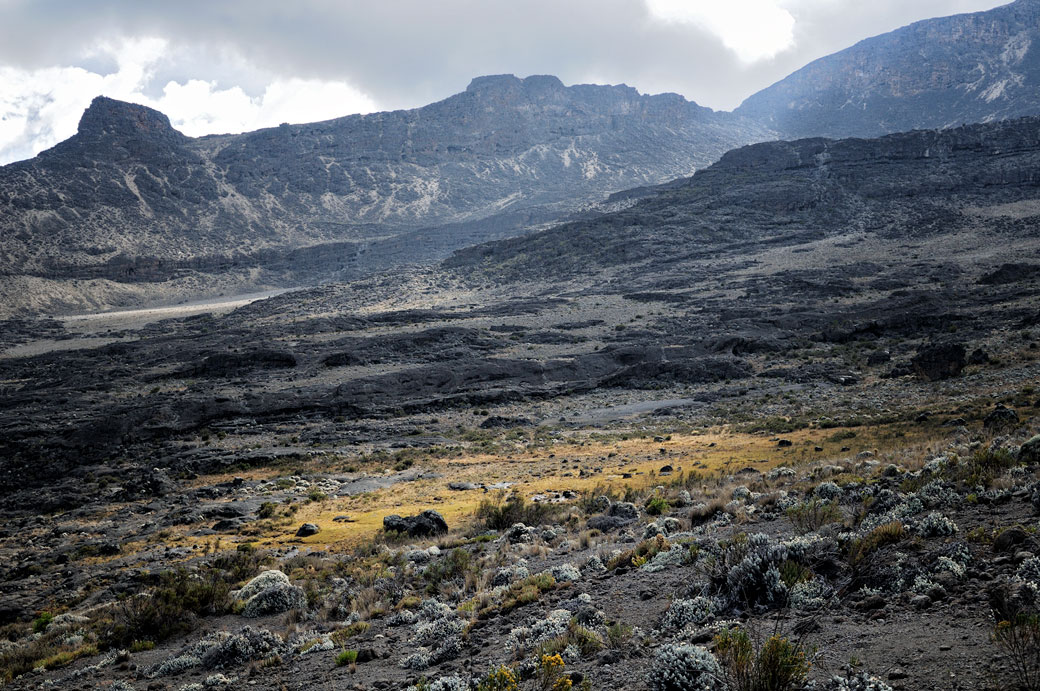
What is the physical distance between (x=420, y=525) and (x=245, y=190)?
169603mm

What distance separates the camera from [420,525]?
43.9 ft

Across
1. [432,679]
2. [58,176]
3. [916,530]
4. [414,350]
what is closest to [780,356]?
[414,350]

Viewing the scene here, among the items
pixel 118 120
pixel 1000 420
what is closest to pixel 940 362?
pixel 1000 420

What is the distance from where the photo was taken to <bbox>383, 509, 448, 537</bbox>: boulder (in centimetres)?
1330

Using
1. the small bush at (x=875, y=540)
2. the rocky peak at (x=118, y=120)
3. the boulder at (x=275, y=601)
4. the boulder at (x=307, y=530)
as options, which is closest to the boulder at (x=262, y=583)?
the boulder at (x=275, y=601)

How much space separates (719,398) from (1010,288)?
31.5 metres

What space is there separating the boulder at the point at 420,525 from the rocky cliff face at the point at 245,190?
11656cm

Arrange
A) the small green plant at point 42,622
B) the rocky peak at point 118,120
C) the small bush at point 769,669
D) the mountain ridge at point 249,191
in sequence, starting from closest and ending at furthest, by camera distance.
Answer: the small bush at point 769,669 → the small green plant at point 42,622 → the mountain ridge at point 249,191 → the rocky peak at point 118,120

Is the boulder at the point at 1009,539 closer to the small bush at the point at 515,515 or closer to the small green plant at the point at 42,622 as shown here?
the small bush at the point at 515,515

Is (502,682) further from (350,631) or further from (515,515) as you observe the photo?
(515,515)

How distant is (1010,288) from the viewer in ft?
154

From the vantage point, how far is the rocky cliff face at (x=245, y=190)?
123938 millimetres

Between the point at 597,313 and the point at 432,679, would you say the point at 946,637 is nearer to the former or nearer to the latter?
the point at 432,679

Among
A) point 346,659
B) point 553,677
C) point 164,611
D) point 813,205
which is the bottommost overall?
point 164,611
